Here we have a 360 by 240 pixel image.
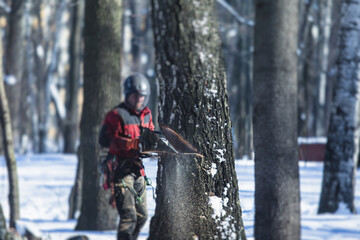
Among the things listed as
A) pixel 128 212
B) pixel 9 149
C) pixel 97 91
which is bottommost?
pixel 128 212

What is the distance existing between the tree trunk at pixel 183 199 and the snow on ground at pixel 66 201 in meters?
0.10

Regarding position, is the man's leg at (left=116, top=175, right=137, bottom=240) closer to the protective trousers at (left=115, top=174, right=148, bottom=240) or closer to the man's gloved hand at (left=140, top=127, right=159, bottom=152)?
the protective trousers at (left=115, top=174, right=148, bottom=240)

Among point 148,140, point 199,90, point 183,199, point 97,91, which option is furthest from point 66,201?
point 148,140

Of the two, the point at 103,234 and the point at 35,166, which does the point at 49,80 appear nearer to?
the point at 35,166

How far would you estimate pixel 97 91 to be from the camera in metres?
8.31

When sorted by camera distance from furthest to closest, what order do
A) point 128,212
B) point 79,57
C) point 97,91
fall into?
point 79,57, point 97,91, point 128,212

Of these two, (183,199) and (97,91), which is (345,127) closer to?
(97,91)

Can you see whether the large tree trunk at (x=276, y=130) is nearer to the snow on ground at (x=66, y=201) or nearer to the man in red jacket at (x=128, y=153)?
the snow on ground at (x=66, y=201)

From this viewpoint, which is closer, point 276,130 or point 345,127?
point 276,130

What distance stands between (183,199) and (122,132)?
4.14 ft

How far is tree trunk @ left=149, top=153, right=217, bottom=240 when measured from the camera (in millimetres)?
4215

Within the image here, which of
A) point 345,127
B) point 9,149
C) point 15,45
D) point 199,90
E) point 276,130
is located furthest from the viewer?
point 15,45

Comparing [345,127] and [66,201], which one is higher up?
[345,127]

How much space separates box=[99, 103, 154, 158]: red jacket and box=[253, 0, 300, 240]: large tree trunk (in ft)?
5.76
